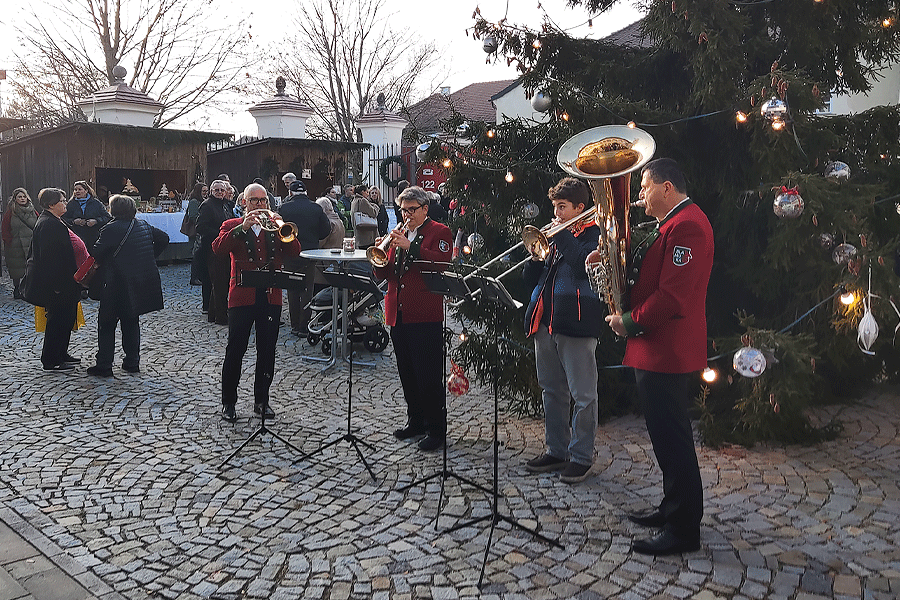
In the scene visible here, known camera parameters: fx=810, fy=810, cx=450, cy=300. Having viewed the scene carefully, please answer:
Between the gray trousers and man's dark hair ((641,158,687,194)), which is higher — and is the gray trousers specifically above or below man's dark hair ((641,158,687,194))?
below

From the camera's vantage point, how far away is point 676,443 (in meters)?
4.02

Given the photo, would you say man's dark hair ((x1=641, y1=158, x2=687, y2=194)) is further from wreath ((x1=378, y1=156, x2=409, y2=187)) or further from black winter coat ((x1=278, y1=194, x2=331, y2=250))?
wreath ((x1=378, y1=156, x2=409, y2=187))

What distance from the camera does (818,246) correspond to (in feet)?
17.4

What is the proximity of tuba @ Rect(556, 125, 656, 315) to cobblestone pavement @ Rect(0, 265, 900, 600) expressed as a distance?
1343mm

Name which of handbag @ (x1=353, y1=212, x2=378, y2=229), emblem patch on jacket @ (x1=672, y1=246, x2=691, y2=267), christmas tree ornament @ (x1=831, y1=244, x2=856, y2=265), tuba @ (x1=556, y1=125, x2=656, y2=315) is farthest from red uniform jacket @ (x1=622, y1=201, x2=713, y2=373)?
handbag @ (x1=353, y1=212, x2=378, y2=229)

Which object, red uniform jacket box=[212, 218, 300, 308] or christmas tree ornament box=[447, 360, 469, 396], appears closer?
christmas tree ornament box=[447, 360, 469, 396]

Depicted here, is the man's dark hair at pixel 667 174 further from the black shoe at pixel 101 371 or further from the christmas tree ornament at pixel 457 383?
the black shoe at pixel 101 371

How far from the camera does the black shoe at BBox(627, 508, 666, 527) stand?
4293 mm

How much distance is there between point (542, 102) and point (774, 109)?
1.77 m

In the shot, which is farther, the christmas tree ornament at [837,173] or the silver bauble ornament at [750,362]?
the christmas tree ornament at [837,173]

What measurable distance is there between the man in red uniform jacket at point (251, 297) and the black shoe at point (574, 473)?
96.8 inches

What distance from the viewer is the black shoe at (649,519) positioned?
4.29m

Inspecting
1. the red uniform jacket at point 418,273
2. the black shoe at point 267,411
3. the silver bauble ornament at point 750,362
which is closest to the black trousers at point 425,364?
the red uniform jacket at point 418,273

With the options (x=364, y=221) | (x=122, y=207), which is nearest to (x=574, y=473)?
(x=122, y=207)
